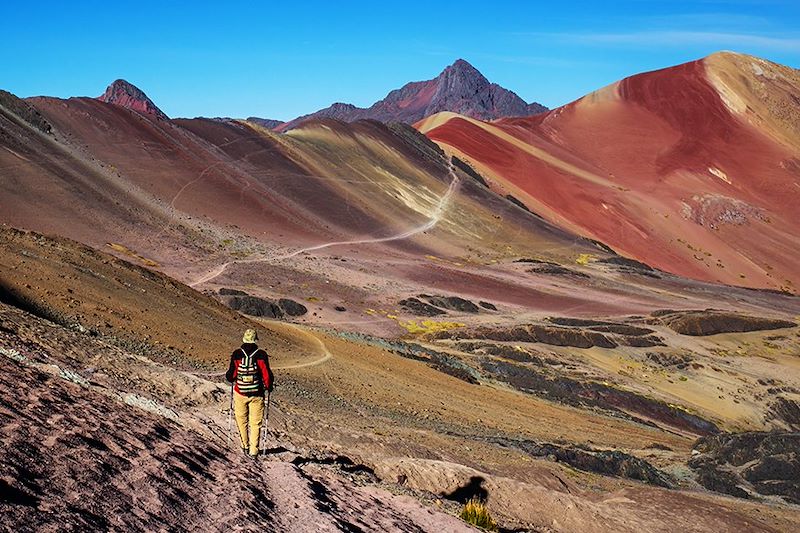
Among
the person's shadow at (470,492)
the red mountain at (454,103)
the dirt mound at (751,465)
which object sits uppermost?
the red mountain at (454,103)

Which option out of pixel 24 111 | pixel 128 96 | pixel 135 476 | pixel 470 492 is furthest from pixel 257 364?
pixel 128 96

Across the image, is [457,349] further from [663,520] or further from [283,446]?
[283,446]

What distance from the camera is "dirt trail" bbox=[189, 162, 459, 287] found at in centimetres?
3662

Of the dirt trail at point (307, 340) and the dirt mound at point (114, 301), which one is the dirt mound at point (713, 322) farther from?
the dirt mound at point (114, 301)

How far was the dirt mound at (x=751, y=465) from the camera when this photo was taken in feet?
56.1

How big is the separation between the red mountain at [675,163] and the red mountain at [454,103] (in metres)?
57.4

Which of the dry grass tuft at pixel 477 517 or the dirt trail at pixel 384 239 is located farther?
the dirt trail at pixel 384 239

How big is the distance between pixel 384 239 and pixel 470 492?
138 feet

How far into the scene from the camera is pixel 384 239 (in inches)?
2050

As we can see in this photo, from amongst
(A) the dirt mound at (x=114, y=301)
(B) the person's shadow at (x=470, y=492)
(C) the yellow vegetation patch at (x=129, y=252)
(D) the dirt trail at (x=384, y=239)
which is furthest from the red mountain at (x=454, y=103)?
(B) the person's shadow at (x=470, y=492)

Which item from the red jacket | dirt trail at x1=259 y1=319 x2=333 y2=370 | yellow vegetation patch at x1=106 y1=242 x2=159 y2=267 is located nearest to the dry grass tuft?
the red jacket

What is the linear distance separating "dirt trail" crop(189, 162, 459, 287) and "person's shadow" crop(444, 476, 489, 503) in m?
24.7

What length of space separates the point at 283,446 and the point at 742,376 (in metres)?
26.7

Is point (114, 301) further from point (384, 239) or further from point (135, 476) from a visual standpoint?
point (384, 239)
